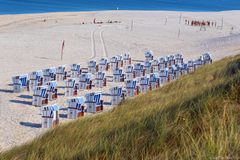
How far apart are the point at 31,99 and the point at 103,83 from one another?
12.2 ft

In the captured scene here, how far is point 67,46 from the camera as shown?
32125 millimetres

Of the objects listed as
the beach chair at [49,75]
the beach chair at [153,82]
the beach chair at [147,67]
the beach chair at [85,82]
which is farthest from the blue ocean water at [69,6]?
the beach chair at [153,82]

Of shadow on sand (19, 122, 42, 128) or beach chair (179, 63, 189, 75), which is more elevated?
beach chair (179, 63, 189, 75)

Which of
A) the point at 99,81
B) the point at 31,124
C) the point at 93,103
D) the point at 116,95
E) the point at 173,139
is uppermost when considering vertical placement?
the point at 173,139

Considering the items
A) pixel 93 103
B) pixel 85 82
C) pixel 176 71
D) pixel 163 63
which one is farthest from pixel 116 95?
pixel 163 63

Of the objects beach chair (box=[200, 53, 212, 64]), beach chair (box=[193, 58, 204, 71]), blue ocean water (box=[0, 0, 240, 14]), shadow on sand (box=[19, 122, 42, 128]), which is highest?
blue ocean water (box=[0, 0, 240, 14])

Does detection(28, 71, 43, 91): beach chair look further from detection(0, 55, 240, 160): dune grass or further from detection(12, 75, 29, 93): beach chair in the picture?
detection(0, 55, 240, 160): dune grass

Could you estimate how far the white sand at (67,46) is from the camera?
13.8 meters

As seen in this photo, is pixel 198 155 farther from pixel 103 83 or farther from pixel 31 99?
pixel 103 83

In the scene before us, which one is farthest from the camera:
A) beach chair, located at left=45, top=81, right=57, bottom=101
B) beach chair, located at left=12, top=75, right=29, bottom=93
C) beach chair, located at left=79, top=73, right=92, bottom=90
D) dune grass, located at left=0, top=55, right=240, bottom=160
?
beach chair, located at left=79, top=73, right=92, bottom=90

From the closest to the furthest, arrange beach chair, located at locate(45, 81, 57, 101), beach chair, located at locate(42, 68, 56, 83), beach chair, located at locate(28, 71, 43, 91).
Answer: beach chair, located at locate(45, 81, 57, 101) → beach chair, located at locate(28, 71, 43, 91) → beach chair, located at locate(42, 68, 56, 83)

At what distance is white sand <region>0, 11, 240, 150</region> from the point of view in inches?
545

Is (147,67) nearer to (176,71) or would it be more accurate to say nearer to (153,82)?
(176,71)

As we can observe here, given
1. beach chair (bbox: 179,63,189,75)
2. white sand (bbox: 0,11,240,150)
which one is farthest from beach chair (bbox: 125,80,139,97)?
beach chair (bbox: 179,63,189,75)
